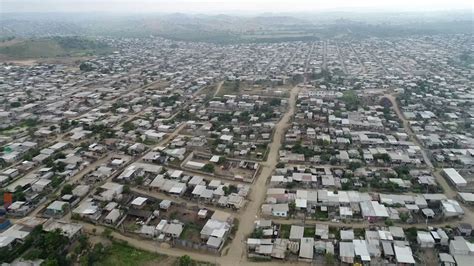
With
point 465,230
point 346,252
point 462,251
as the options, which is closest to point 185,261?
point 346,252

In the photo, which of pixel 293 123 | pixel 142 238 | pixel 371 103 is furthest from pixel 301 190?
pixel 371 103

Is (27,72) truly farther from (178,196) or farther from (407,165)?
(407,165)

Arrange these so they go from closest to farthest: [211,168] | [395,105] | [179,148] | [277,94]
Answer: [211,168], [179,148], [395,105], [277,94]

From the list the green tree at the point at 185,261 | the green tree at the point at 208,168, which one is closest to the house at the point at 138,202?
the green tree at the point at 208,168

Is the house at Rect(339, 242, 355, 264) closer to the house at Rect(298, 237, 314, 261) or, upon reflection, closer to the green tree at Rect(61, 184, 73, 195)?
the house at Rect(298, 237, 314, 261)

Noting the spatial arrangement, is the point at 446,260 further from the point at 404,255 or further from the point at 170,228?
the point at 170,228

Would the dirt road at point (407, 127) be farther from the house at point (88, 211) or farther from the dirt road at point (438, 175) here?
the house at point (88, 211)

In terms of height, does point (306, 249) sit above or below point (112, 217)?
above

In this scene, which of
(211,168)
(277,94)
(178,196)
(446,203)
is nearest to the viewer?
(446,203)

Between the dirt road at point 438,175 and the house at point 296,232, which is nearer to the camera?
the house at point 296,232
